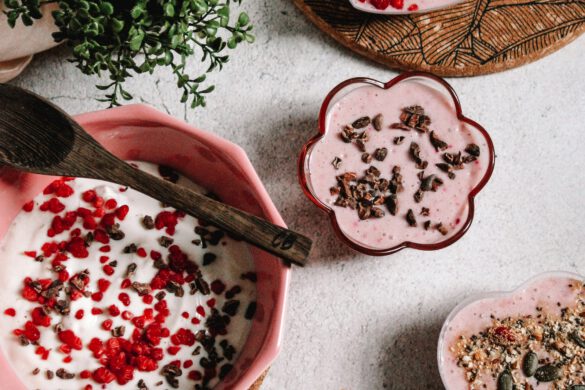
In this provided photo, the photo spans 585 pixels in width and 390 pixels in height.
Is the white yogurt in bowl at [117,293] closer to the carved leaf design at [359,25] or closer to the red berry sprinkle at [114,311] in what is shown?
the red berry sprinkle at [114,311]

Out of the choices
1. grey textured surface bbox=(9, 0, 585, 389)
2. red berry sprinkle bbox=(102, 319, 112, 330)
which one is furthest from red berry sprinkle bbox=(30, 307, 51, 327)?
grey textured surface bbox=(9, 0, 585, 389)

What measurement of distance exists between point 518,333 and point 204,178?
2.48 feet

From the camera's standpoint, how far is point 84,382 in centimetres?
133

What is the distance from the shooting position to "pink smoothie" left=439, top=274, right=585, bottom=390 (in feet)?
4.67

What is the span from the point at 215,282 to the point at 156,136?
12.8 inches

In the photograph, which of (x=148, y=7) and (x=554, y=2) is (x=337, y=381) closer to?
(x=148, y=7)

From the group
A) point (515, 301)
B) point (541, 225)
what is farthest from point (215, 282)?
point (541, 225)

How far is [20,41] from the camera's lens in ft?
4.30

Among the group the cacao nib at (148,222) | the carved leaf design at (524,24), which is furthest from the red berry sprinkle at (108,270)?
the carved leaf design at (524,24)

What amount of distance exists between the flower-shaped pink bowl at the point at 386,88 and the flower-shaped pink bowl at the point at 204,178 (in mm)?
181

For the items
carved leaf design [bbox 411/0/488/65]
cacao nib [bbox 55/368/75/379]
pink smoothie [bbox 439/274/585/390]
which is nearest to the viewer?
cacao nib [bbox 55/368/75/379]

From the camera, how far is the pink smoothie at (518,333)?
142 centimetres

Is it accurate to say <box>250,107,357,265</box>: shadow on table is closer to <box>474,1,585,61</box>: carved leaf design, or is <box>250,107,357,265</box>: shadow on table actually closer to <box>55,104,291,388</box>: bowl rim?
<box>55,104,291,388</box>: bowl rim

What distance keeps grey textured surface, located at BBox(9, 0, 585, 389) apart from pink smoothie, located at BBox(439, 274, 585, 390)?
0.09 metres
